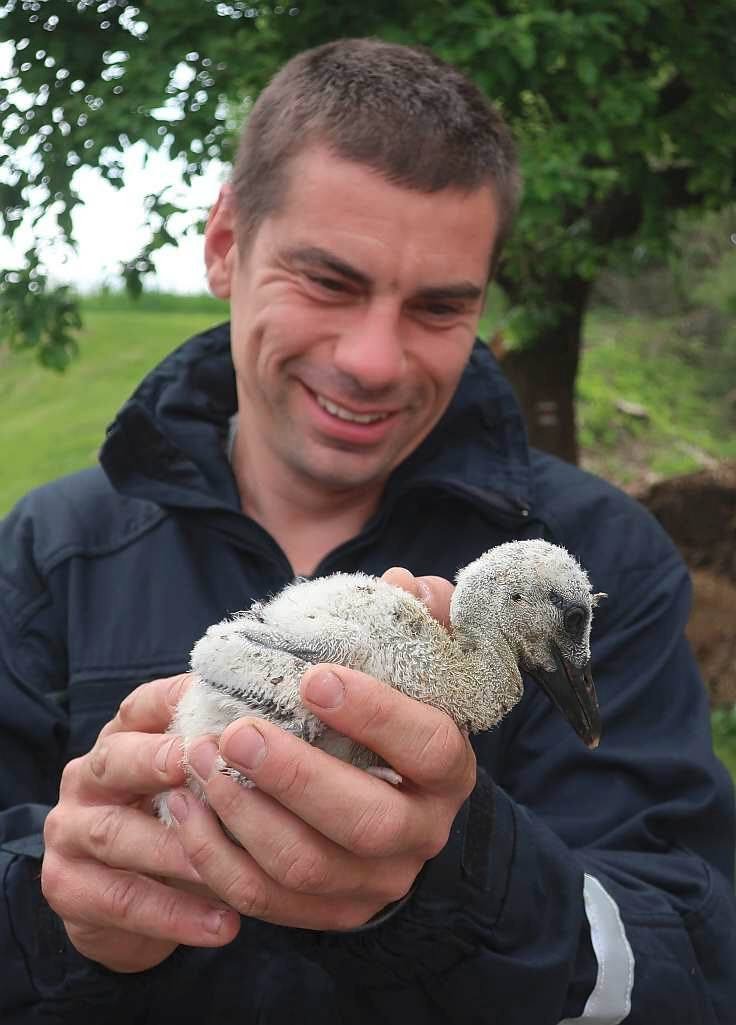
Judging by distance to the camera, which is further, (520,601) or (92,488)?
(92,488)

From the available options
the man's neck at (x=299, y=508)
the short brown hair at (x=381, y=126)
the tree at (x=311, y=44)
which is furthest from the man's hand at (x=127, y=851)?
the tree at (x=311, y=44)

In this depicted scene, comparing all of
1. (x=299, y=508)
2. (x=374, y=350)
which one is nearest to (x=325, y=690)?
(x=374, y=350)

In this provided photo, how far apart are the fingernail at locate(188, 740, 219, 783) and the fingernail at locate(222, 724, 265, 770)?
0.13 metres

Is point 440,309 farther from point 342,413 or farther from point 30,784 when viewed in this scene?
point 30,784

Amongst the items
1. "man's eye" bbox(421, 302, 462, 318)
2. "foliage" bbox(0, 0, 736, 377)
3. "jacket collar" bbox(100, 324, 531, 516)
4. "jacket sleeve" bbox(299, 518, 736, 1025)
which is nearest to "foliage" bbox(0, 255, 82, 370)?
"foliage" bbox(0, 0, 736, 377)

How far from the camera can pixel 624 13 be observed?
18.5 ft

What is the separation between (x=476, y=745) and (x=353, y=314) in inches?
52.5

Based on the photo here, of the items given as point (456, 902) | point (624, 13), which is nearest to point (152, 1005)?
point (456, 902)

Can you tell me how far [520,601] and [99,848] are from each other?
106 cm

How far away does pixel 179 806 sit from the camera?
220 cm

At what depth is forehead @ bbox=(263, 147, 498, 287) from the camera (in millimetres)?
3158

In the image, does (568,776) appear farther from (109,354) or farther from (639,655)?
(109,354)

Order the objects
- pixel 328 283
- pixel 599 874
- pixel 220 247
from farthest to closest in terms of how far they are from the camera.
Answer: pixel 220 247 → pixel 328 283 → pixel 599 874

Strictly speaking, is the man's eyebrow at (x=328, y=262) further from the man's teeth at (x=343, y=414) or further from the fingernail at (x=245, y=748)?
the fingernail at (x=245, y=748)
